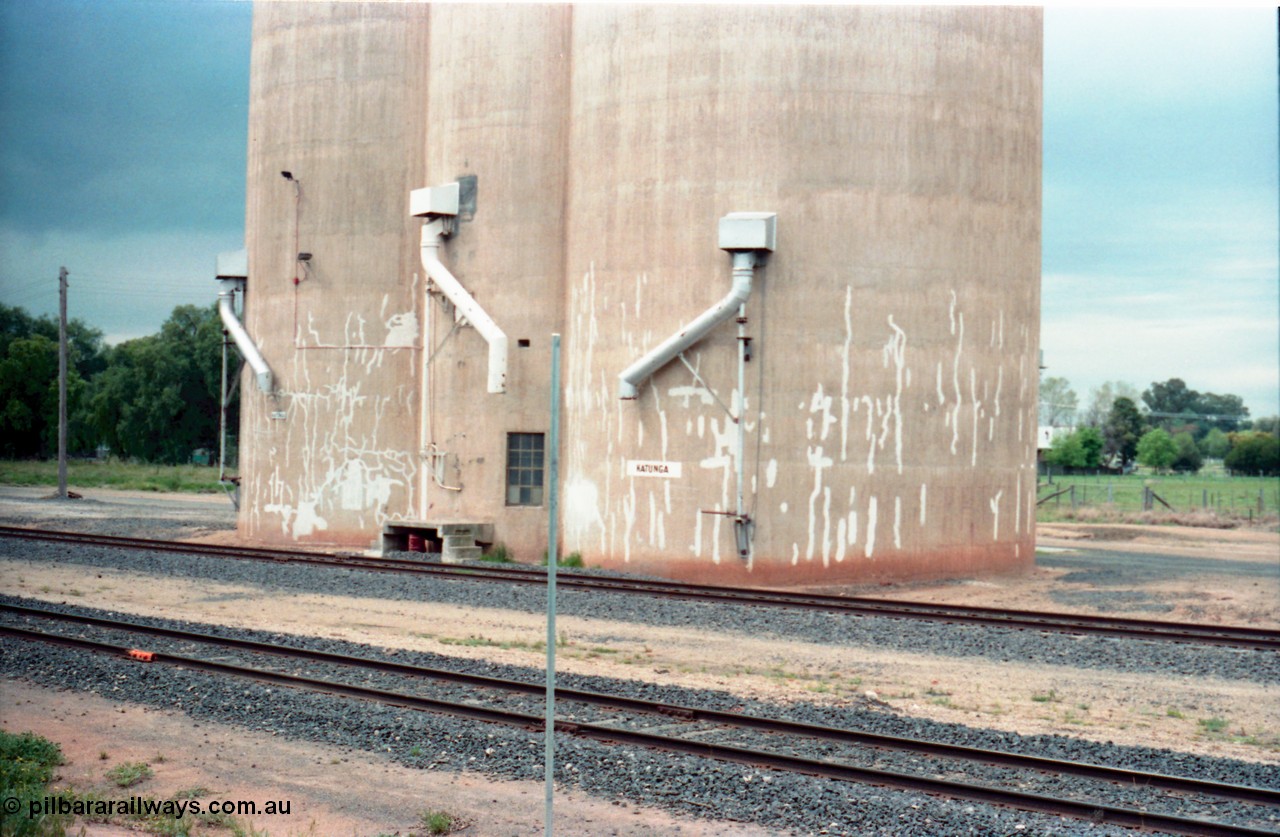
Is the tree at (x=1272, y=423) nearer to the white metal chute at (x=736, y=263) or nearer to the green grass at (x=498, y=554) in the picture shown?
the white metal chute at (x=736, y=263)

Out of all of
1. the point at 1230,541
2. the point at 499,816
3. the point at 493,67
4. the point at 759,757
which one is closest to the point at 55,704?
the point at 499,816

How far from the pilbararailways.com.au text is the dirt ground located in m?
0.16

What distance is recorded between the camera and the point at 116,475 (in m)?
63.5

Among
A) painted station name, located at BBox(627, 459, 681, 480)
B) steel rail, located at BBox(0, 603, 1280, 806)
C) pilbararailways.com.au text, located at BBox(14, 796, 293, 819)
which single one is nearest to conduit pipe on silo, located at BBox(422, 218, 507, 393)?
painted station name, located at BBox(627, 459, 681, 480)

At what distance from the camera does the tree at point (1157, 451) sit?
62.7 m

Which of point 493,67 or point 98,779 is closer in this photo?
point 98,779

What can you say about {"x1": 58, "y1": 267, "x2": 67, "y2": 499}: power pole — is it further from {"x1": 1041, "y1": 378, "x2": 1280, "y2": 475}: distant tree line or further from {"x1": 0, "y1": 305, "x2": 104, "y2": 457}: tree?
{"x1": 1041, "y1": 378, "x2": 1280, "y2": 475}: distant tree line

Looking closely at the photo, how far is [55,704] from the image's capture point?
1166 cm

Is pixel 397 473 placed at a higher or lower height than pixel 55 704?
higher

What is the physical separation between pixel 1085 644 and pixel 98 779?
461 inches

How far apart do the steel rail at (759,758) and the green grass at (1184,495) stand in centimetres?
3775

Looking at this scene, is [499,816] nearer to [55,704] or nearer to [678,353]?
[55,704]

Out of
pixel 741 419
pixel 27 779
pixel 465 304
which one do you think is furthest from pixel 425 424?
pixel 27 779

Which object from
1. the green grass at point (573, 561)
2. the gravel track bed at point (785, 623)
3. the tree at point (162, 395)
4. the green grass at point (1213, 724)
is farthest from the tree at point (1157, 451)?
the tree at point (162, 395)
